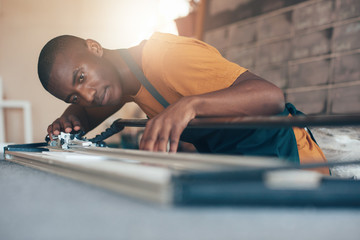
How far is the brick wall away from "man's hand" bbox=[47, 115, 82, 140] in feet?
4.57

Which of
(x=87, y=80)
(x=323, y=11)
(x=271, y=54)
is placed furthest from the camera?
(x=271, y=54)

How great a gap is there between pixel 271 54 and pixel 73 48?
1444 mm

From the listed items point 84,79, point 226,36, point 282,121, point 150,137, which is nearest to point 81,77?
point 84,79

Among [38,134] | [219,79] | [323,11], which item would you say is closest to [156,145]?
[219,79]

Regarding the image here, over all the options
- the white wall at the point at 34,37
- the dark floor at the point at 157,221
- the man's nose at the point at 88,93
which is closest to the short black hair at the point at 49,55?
the man's nose at the point at 88,93

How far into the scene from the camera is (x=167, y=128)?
1.91ft

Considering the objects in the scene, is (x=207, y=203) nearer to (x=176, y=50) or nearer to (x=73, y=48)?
(x=176, y=50)

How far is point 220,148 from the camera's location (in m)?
0.84

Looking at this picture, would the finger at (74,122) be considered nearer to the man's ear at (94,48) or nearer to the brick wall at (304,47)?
the man's ear at (94,48)

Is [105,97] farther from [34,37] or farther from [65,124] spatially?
[34,37]

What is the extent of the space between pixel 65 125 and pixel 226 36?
167cm

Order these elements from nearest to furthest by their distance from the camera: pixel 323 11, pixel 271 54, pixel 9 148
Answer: pixel 9 148, pixel 323 11, pixel 271 54

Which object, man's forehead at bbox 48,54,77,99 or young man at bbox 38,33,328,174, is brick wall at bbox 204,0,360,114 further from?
man's forehead at bbox 48,54,77,99

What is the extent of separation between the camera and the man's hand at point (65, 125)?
1.01 m
